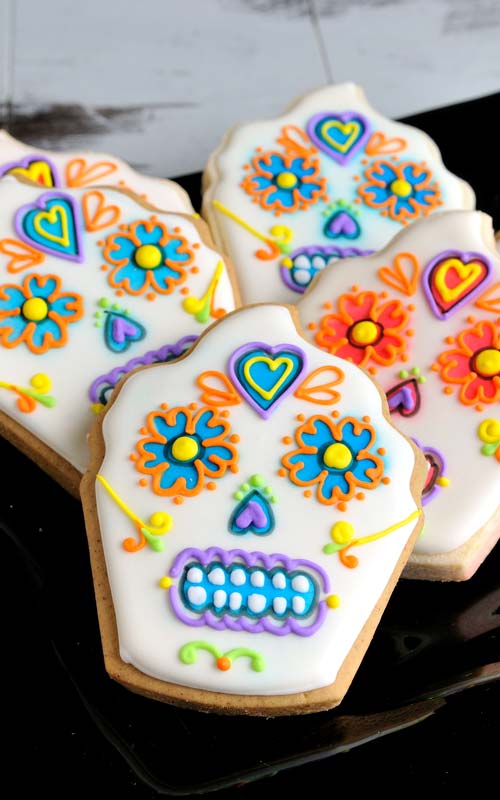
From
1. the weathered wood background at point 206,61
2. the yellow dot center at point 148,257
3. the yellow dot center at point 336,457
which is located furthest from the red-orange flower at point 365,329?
the weathered wood background at point 206,61

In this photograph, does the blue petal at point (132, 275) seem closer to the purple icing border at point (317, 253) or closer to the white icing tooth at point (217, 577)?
the purple icing border at point (317, 253)

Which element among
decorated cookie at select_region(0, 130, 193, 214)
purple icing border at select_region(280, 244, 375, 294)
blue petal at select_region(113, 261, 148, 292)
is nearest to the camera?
blue petal at select_region(113, 261, 148, 292)

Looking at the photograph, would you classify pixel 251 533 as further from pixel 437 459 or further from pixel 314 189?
pixel 314 189

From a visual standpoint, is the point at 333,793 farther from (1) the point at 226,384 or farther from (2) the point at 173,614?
(1) the point at 226,384

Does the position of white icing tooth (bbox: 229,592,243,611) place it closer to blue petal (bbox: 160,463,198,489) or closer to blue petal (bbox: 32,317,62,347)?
blue petal (bbox: 160,463,198,489)

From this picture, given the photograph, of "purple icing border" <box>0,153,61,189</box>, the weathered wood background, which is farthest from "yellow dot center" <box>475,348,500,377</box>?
the weathered wood background

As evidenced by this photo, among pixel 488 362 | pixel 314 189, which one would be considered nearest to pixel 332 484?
pixel 488 362
